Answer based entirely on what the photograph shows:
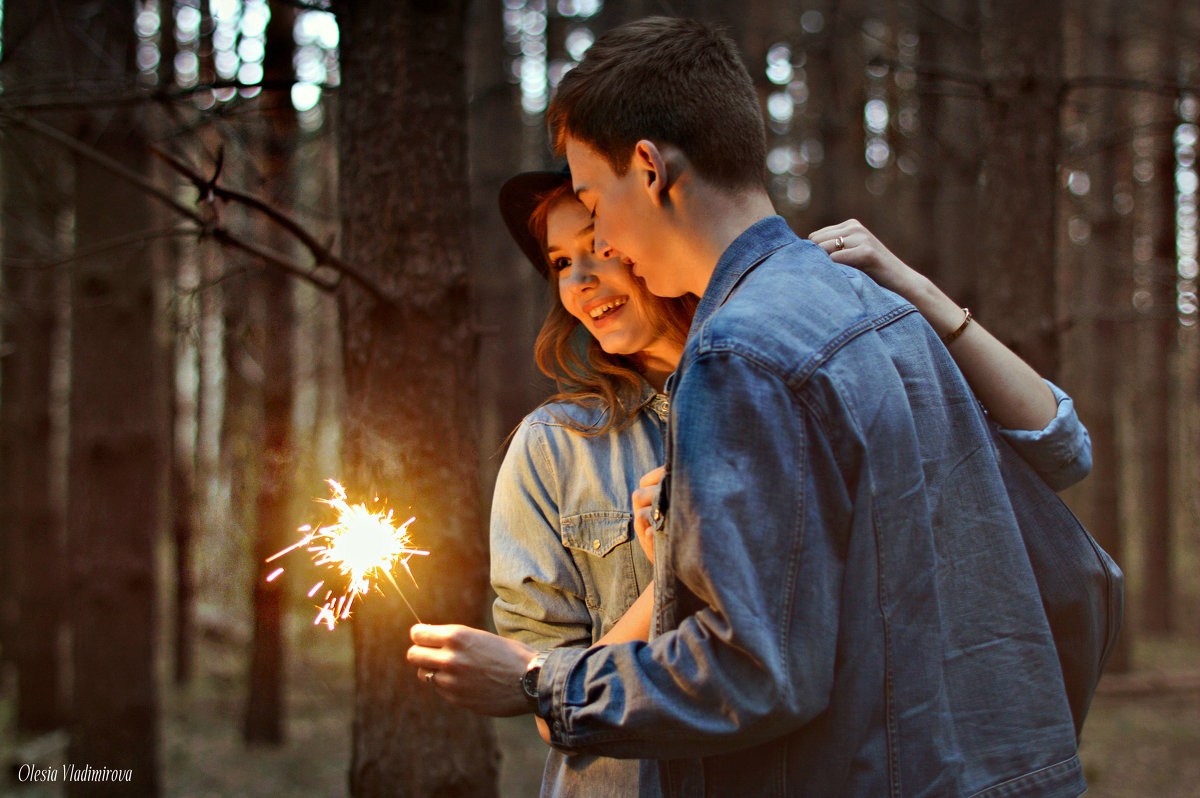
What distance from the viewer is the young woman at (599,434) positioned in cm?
177

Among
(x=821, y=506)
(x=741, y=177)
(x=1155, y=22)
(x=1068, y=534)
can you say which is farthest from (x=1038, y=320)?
(x=1155, y=22)

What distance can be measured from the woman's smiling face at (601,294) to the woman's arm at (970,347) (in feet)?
1.62

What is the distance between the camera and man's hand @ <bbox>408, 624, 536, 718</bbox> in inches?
62.8

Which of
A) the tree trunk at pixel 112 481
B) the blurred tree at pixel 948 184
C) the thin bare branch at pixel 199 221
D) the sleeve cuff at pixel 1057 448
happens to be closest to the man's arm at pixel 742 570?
the sleeve cuff at pixel 1057 448

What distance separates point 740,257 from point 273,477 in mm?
6304

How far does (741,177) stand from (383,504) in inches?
61.3

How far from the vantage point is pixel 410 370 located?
9.07ft

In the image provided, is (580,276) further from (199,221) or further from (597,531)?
(199,221)

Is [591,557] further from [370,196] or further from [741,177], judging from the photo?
[370,196]

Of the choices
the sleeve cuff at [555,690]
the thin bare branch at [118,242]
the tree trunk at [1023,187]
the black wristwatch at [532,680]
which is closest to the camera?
the sleeve cuff at [555,690]

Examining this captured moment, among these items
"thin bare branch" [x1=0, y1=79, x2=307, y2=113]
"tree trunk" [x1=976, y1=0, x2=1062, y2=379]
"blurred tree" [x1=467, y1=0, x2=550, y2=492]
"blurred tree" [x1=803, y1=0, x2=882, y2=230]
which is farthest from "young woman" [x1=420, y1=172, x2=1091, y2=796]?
A: "blurred tree" [x1=803, y1=0, x2=882, y2=230]

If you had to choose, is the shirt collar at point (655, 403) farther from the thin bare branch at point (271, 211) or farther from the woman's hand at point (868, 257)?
the thin bare branch at point (271, 211)

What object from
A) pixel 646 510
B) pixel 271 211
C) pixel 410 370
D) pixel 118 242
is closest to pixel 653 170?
pixel 646 510

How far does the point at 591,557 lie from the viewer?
79.6 inches
